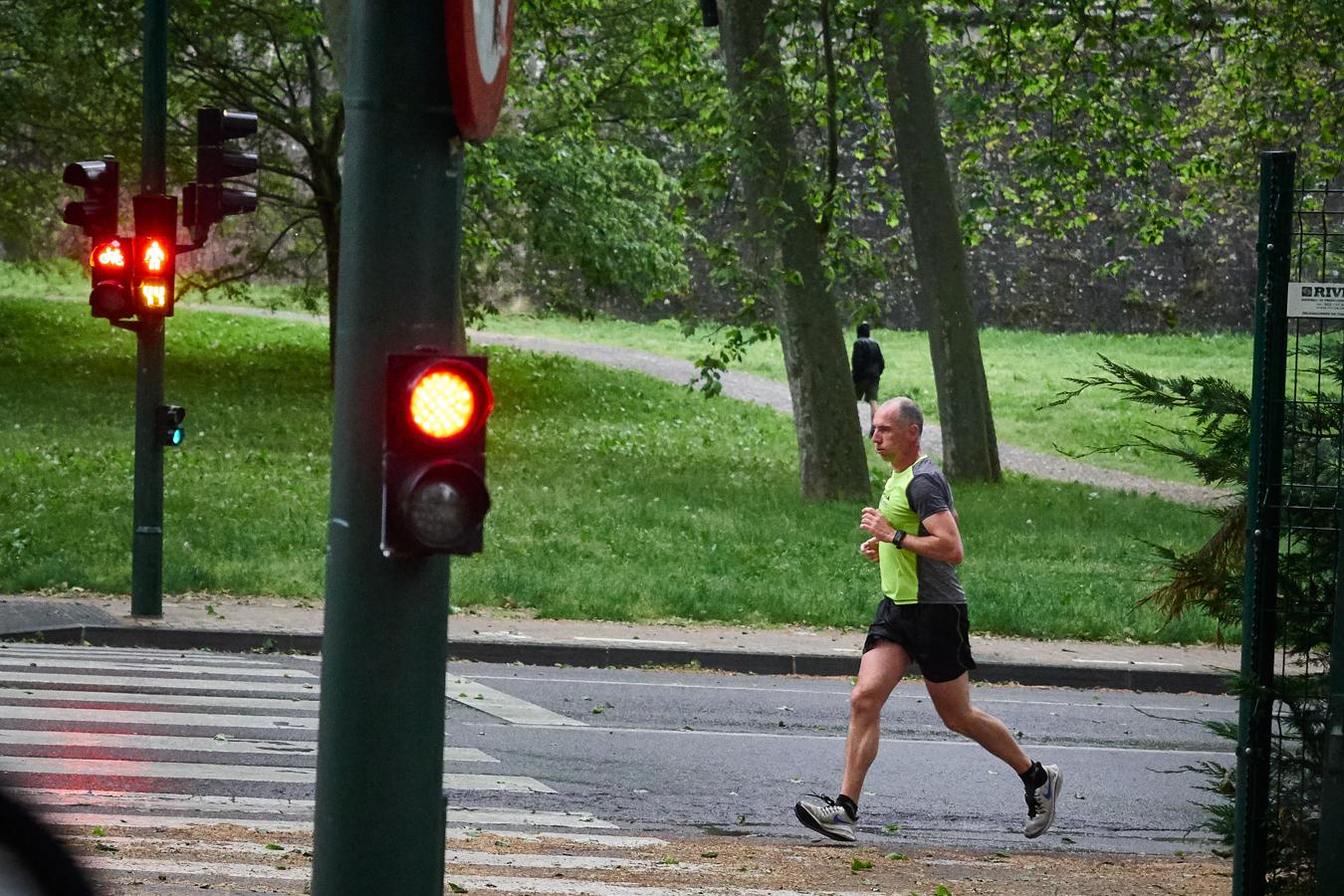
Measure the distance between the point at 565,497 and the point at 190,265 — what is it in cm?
1965

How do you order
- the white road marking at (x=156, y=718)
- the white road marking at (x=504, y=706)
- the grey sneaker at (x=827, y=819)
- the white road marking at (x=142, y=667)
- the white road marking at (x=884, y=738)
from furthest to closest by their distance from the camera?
the white road marking at (x=142, y=667) < the white road marking at (x=504, y=706) < the white road marking at (x=884, y=738) < the white road marking at (x=156, y=718) < the grey sneaker at (x=827, y=819)

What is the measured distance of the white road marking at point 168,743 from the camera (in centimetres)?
903

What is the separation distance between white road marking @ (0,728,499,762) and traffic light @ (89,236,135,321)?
16.8ft

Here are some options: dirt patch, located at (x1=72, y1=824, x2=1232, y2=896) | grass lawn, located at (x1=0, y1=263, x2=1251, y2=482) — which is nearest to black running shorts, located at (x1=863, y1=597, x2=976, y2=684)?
dirt patch, located at (x1=72, y1=824, x2=1232, y2=896)

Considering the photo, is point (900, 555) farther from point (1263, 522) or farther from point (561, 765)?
point (1263, 522)

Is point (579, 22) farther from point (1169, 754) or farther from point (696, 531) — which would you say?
point (1169, 754)

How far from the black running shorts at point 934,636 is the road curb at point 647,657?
553 centimetres

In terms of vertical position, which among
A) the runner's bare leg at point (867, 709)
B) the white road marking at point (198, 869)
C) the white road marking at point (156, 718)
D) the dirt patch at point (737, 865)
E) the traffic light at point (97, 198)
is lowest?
the white road marking at point (156, 718)

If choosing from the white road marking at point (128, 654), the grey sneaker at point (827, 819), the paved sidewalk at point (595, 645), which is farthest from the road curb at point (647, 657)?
the grey sneaker at point (827, 819)

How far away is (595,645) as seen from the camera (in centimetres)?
1369

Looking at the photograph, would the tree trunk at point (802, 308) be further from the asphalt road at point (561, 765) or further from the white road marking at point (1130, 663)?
the asphalt road at point (561, 765)

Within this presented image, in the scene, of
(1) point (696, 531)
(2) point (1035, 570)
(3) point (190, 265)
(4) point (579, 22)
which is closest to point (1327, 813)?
(2) point (1035, 570)

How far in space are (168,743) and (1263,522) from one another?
5654 millimetres

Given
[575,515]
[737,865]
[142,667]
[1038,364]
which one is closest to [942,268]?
[575,515]
